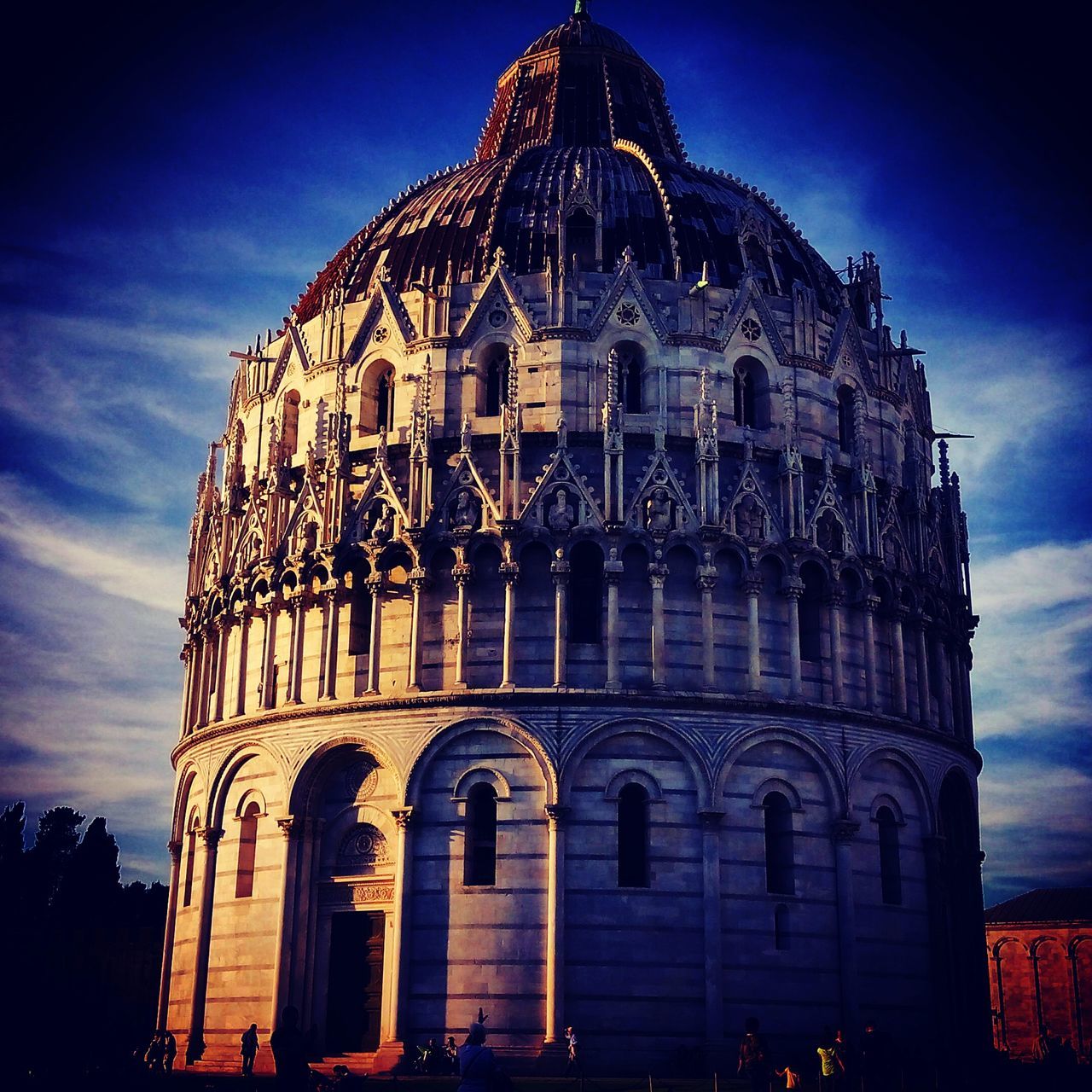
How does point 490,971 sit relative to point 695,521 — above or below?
below

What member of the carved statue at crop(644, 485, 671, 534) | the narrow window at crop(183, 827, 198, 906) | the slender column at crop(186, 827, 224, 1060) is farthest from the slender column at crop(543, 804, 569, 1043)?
the narrow window at crop(183, 827, 198, 906)

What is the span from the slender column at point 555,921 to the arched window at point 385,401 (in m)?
13.3

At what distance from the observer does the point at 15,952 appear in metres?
36.2

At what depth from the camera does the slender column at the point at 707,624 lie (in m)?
43.8

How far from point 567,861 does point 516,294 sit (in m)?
16.6

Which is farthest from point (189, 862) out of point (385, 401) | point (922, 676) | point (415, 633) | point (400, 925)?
point (922, 676)

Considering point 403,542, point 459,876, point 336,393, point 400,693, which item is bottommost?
point 459,876

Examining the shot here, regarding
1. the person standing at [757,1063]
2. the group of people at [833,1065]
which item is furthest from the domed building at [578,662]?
the person standing at [757,1063]

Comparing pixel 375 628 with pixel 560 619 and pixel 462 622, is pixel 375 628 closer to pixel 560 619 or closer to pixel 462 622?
pixel 462 622

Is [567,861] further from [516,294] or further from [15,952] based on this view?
[516,294]

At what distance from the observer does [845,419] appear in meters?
50.2

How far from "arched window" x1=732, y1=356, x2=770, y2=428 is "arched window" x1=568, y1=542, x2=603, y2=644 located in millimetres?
6728

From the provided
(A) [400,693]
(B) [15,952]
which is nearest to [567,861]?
(A) [400,693]

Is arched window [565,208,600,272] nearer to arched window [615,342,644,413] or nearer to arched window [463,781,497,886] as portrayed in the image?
arched window [615,342,644,413]
